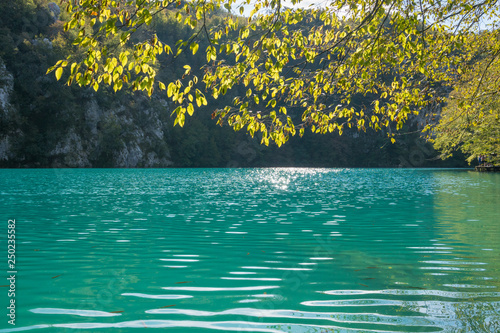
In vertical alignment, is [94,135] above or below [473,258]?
above

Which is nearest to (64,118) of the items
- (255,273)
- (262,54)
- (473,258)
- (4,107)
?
(4,107)

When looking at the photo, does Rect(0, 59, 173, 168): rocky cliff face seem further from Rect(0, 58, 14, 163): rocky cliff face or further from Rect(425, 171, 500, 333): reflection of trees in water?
Rect(425, 171, 500, 333): reflection of trees in water

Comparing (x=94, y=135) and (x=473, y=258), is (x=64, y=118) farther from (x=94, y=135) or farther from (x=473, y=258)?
(x=473, y=258)

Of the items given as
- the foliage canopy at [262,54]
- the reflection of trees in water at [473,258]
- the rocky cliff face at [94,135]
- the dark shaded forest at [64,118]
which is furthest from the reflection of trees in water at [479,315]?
the rocky cliff face at [94,135]

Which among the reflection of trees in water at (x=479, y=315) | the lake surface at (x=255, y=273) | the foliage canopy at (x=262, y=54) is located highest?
the foliage canopy at (x=262, y=54)

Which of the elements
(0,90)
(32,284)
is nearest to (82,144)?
(0,90)

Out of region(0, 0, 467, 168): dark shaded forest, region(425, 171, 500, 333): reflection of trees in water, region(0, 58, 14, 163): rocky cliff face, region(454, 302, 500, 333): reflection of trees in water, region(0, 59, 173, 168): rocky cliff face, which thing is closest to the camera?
region(454, 302, 500, 333): reflection of trees in water

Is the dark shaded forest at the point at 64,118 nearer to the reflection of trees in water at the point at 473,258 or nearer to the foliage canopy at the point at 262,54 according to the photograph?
the reflection of trees in water at the point at 473,258

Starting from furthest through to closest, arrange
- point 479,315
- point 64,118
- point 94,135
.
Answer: point 94,135, point 64,118, point 479,315

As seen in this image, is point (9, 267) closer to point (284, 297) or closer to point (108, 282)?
point (108, 282)

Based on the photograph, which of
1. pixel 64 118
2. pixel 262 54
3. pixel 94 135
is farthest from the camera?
pixel 94 135

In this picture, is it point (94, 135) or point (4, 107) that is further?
point (94, 135)

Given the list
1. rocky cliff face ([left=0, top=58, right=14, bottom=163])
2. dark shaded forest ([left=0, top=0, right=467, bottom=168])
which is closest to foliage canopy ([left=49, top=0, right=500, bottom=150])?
dark shaded forest ([left=0, top=0, right=467, bottom=168])

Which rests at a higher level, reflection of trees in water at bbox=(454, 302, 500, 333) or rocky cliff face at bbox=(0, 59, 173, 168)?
rocky cliff face at bbox=(0, 59, 173, 168)
